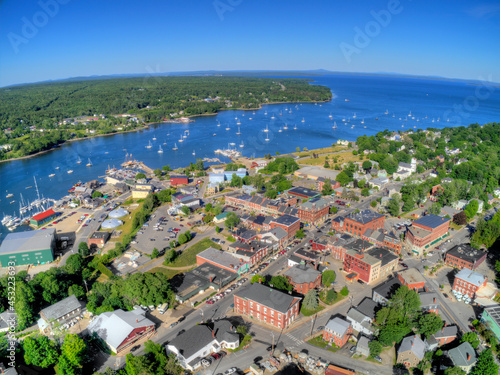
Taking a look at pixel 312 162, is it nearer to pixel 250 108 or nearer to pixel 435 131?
pixel 435 131

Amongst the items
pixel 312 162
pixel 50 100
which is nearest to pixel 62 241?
pixel 312 162

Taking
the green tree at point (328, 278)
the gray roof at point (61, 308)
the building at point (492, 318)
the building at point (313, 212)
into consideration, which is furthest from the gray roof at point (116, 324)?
the building at point (492, 318)

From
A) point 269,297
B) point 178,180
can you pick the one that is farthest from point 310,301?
point 178,180

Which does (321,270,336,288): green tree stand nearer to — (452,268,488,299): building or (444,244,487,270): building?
(452,268,488,299): building

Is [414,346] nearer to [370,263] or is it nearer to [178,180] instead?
[370,263]

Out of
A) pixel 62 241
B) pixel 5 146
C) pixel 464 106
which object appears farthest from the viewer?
pixel 464 106

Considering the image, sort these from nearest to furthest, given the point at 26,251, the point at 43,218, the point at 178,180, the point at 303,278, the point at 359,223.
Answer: the point at 303,278 → the point at 26,251 → the point at 359,223 → the point at 43,218 → the point at 178,180
